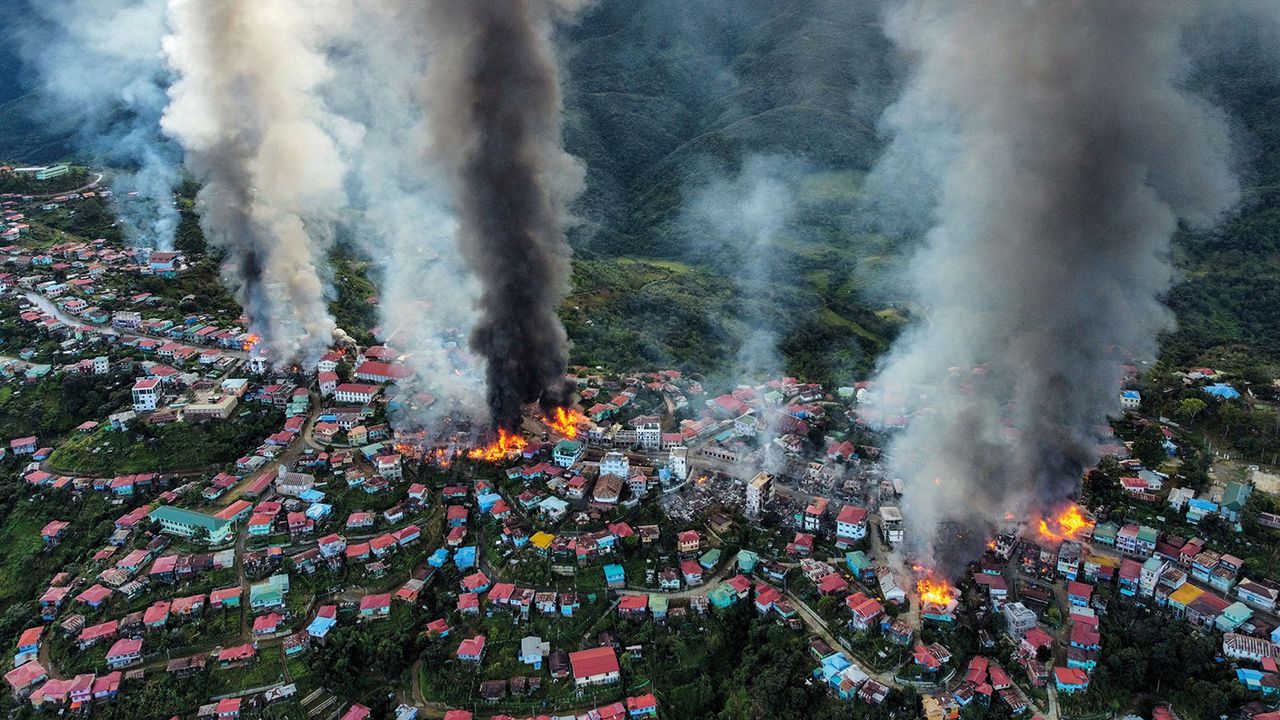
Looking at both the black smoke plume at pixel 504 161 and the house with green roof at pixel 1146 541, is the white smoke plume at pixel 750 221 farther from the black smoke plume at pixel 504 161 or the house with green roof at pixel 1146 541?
the house with green roof at pixel 1146 541

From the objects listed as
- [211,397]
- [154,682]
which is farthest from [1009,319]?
[211,397]

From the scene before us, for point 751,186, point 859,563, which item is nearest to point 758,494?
point 859,563

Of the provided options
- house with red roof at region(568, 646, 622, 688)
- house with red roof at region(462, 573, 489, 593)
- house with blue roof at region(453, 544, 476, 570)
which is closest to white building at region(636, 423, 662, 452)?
house with blue roof at region(453, 544, 476, 570)

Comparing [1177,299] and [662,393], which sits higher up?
[1177,299]

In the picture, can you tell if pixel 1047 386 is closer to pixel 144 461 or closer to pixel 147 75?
pixel 144 461

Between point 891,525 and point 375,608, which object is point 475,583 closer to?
point 375,608

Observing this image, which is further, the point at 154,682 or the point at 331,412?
the point at 331,412

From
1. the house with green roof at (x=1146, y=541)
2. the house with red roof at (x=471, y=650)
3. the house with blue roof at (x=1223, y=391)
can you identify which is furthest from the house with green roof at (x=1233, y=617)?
the house with red roof at (x=471, y=650)
